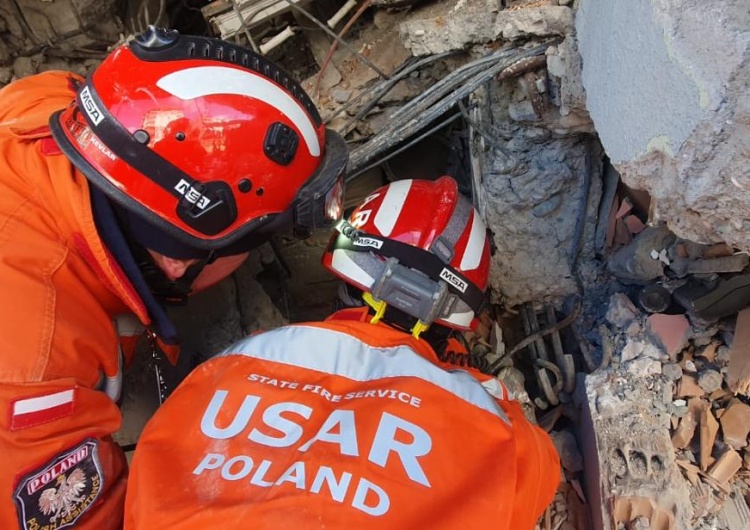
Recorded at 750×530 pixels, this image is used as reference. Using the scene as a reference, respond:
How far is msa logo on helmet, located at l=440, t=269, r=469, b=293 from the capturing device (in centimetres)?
244

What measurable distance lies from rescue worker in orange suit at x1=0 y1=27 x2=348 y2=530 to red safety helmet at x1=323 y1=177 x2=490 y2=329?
43 centimetres

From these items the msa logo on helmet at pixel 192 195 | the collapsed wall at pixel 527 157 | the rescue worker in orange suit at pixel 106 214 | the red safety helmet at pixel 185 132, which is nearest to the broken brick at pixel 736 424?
the collapsed wall at pixel 527 157

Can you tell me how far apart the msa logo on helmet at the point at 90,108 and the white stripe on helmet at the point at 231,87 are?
222 millimetres

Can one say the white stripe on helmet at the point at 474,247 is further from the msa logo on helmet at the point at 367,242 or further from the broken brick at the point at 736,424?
the broken brick at the point at 736,424

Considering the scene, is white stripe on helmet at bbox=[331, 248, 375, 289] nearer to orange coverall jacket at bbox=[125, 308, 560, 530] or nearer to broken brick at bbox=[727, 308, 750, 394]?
orange coverall jacket at bbox=[125, 308, 560, 530]

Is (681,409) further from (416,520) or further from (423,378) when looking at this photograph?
(416,520)

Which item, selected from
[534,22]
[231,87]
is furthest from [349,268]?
[534,22]

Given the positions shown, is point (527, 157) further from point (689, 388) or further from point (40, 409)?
point (40, 409)

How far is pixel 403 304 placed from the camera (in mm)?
2326

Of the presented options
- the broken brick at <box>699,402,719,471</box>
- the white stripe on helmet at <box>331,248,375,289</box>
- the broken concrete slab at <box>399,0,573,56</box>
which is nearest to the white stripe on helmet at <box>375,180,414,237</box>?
the white stripe on helmet at <box>331,248,375,289</box>

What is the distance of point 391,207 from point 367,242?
22 cm

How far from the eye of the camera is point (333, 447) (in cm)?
169

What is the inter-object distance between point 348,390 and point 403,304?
1.73 feet

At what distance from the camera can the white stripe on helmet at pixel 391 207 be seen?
2.51 meters
